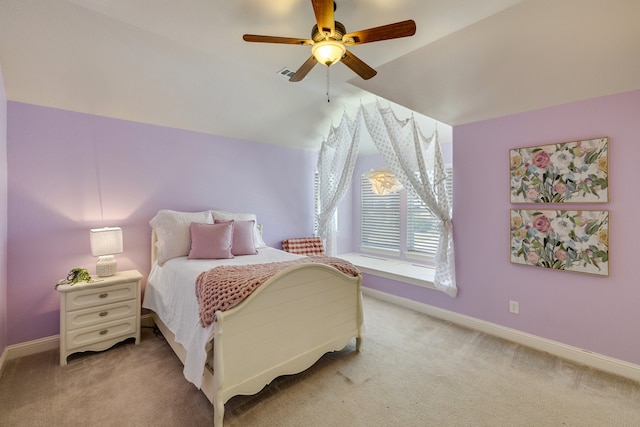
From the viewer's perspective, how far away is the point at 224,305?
1.74 m

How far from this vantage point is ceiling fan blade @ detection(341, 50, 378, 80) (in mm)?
1802

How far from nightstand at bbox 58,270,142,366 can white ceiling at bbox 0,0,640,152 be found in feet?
5.87

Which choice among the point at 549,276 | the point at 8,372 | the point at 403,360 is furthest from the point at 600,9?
the point at 8,372

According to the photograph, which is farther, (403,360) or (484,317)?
(484,317)

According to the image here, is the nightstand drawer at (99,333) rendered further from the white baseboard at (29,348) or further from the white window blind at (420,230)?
the white window blind at (420,230)

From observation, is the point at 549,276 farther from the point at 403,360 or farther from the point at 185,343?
the point at 185,343

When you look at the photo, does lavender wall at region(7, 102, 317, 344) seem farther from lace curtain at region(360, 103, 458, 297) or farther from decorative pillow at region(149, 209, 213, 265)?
lace curtain at region(360, 103, 458, 297)

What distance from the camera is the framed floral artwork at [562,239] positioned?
93.0 inches

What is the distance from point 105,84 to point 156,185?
1118 mm

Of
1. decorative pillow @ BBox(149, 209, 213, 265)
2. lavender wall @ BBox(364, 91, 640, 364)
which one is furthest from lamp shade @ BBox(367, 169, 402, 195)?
decorative pillow @ BBox(149, 209, 213, 265)

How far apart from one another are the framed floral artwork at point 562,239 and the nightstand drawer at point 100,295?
388 cm

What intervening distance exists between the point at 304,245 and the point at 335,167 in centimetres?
137

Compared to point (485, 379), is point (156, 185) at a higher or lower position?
higher

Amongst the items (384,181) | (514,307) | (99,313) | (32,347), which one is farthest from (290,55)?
(32,347)
